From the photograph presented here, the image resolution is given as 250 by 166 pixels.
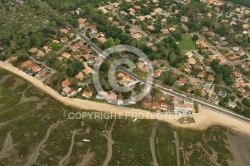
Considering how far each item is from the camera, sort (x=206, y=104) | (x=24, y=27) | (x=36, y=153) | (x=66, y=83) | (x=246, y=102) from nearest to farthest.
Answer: (x=36, y=153) < (x=206, y=104) < (x=246, y=102) < (x=66, y=83) < (x=24, y=27)

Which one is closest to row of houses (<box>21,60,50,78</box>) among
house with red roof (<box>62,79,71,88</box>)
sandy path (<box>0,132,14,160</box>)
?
house with red roof (<box>62,79,71,88</box>)

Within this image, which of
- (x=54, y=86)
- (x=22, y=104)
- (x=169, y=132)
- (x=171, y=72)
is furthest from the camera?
(x=171, y=72)

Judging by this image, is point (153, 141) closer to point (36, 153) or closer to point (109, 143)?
point (109, 143)

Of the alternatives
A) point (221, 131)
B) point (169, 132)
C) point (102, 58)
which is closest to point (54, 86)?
point (102, 58)

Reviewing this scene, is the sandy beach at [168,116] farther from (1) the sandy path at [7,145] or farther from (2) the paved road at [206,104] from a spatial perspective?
(1) the sandy path at [7,145]

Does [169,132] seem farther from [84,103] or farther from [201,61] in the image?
[201,61]

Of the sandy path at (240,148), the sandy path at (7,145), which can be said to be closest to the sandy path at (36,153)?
the sandy path at (7,145)

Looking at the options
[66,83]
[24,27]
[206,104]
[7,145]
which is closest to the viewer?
[7,145]

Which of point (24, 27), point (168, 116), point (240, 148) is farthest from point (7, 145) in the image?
point (240, 148)
